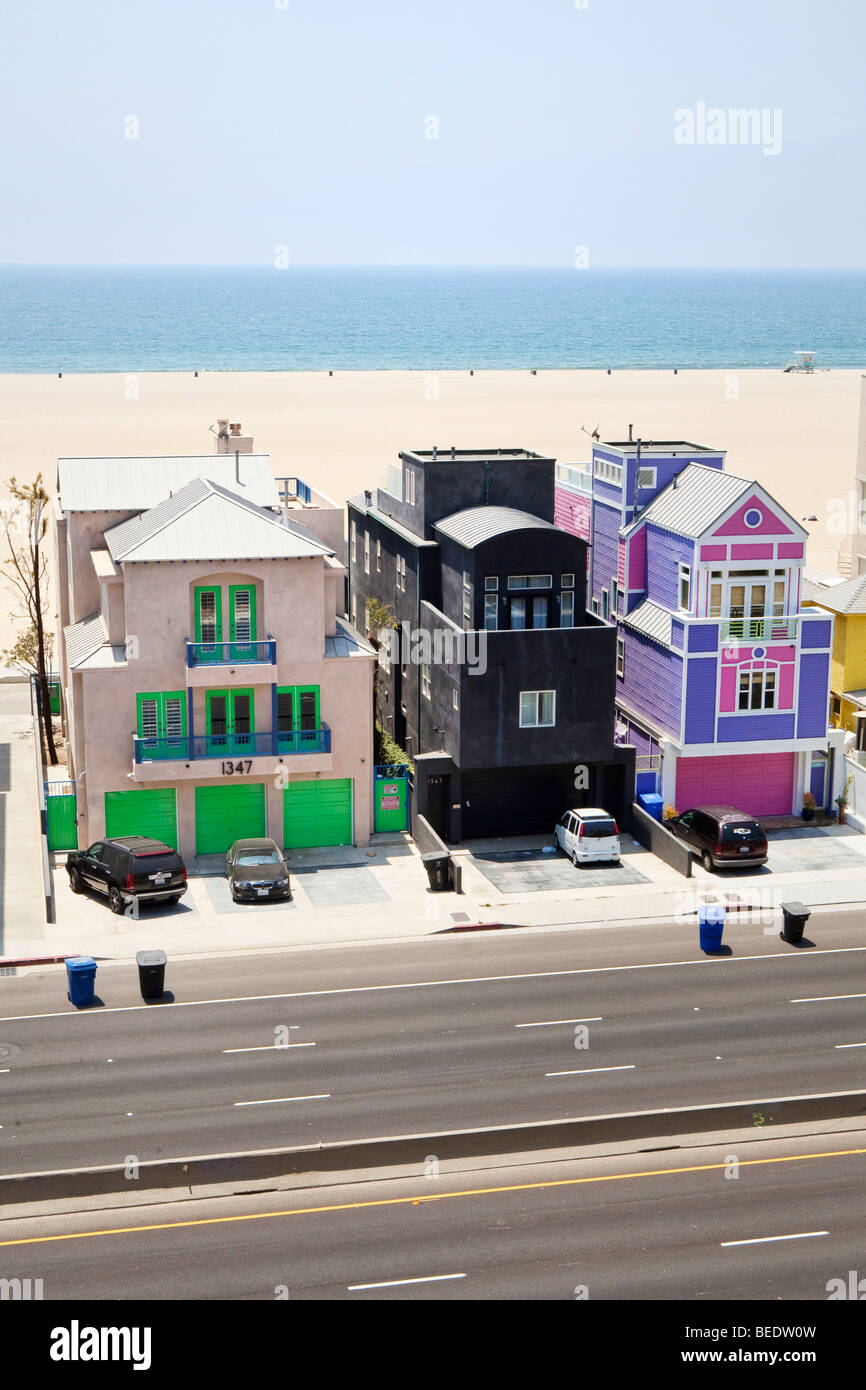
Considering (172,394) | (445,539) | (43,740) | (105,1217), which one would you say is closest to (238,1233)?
(105,1217)

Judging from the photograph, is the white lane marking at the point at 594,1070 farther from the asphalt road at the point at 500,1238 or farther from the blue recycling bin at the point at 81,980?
the blue recycling bin at the point at 81,980

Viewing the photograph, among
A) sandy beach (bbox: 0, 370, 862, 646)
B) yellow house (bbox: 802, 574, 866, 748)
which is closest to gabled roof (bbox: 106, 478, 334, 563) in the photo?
yellow house (bbox: 802, 574, 866, 748)

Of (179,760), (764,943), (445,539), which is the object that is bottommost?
(764,943)

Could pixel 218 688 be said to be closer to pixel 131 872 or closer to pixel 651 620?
pixel 131 872

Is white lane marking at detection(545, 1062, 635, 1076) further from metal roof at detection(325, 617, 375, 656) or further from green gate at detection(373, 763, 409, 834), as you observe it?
metal roof at detection(325, 617, 375, 656)

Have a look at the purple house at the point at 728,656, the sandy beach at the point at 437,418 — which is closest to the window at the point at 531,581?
the purple house at the point at 728,656

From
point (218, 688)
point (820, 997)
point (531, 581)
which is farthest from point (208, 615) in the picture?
point (820, 997)

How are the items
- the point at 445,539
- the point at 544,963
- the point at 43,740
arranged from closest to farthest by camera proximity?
the point at 544,963 → the point at 445,539 → the point at 43,740

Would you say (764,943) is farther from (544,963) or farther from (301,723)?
(301,723)
